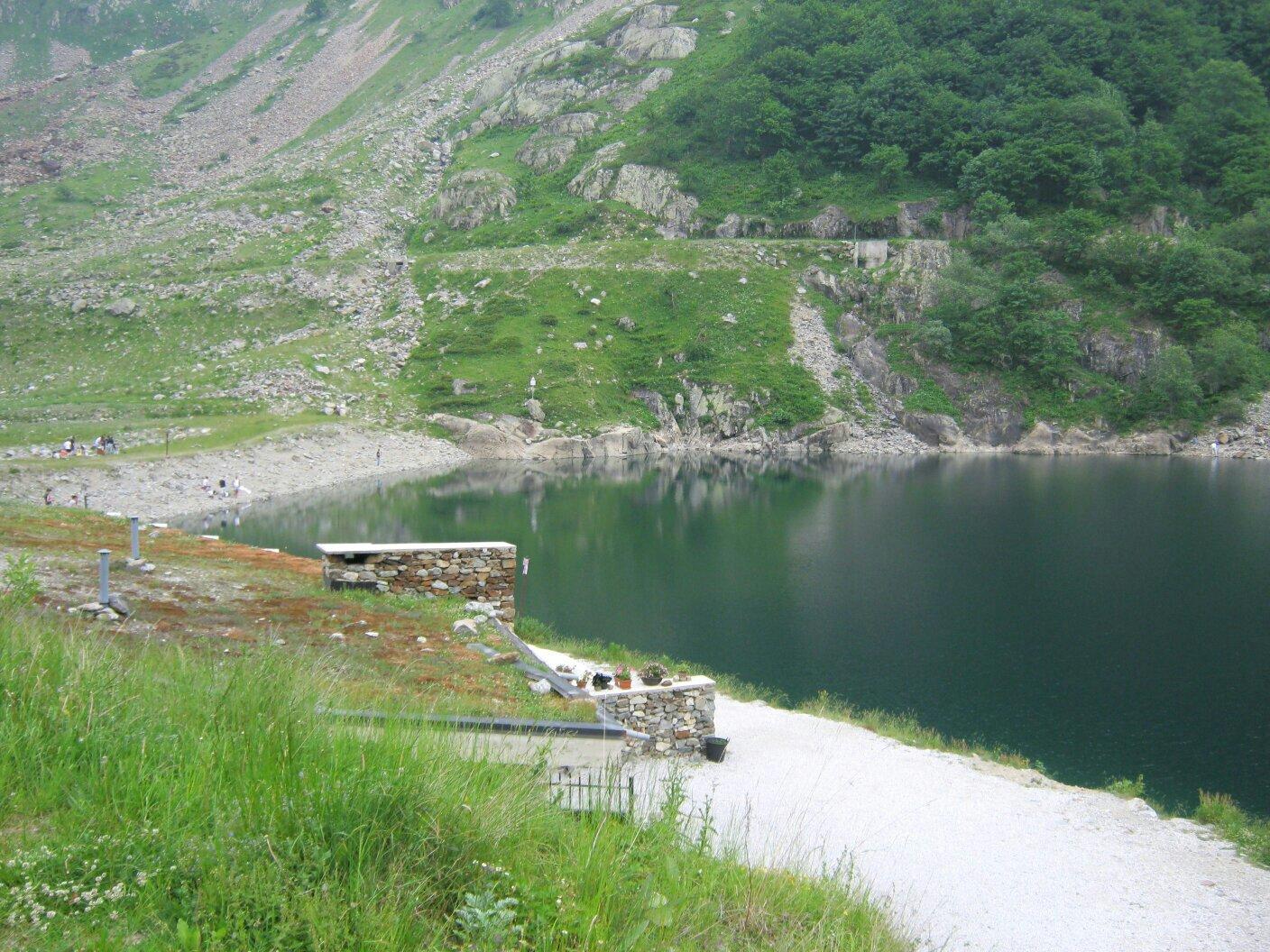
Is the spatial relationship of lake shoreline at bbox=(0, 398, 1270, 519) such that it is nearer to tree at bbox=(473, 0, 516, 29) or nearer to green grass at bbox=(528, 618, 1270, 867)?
green grass at bbox=(528, 618, 1270, 867)

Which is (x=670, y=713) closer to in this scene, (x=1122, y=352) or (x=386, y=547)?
(x=386, y=547)

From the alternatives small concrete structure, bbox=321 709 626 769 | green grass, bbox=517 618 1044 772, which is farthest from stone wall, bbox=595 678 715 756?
small concrete structure, bbox=321 709 626 769

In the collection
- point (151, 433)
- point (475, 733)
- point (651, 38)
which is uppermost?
point (651, 38)

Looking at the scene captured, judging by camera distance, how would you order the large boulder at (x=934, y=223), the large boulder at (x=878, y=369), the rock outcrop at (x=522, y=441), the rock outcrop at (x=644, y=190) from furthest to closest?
the rock outcrop at (x=644, y=190) → the large boulder at (x=934, y=223) → the large boulder at (x=878, y=369) → the rock outcrop at (x=522, y=441)

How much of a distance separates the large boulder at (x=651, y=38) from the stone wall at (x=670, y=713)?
452 feet

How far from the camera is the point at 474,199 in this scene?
4390 inches

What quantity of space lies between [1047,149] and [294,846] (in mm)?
112916

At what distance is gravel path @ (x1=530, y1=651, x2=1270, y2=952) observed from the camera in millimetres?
10625

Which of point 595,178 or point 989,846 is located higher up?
point 595,178

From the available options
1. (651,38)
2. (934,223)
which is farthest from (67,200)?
(934,223)

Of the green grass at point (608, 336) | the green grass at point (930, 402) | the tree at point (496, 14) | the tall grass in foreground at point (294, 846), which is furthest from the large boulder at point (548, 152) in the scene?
the tall grass in foreground at point (294, 846)

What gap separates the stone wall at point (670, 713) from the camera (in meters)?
16.3

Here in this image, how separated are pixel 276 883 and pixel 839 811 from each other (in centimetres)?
1217

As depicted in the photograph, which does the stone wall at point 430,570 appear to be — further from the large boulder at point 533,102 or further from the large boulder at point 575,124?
the large boulder at point 533,102
